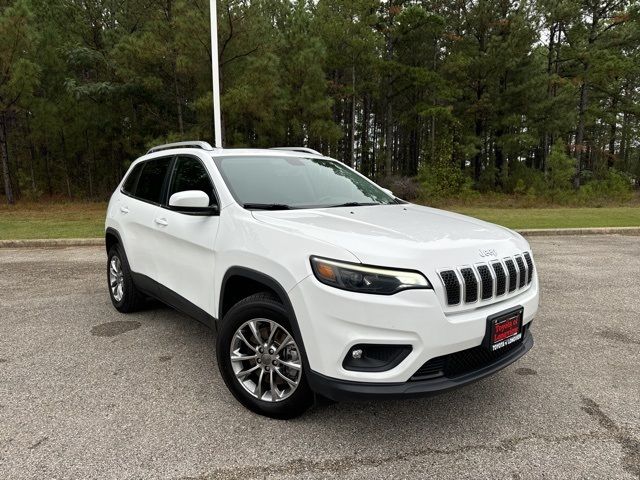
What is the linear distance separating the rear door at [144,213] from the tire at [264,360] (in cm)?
154

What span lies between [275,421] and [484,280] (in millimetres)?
1559

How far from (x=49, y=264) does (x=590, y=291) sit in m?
8.58

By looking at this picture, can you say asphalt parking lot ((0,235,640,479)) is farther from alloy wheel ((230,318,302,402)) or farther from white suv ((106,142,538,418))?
white suv ((106,142,538,418))

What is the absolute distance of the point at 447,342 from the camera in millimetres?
Answer: 2383

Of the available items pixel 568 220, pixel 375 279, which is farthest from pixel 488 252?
pixel 568 220

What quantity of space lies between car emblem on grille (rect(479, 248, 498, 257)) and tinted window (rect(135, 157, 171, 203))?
2.95 meters

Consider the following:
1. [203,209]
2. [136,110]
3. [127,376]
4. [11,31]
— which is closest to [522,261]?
[203,209]

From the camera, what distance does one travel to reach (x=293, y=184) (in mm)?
3748

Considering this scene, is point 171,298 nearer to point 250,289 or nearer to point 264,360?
point 250,289

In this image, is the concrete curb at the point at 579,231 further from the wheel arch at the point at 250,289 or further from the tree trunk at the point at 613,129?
the tree trunk at the point at 613,129

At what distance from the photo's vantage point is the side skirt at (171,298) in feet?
11.1

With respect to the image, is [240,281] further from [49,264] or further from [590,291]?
[49,264]

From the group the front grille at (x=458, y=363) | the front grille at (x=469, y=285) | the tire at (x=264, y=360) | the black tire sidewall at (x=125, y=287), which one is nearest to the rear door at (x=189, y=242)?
the tire at (x=264, y=360)

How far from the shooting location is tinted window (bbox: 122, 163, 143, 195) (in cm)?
488
